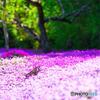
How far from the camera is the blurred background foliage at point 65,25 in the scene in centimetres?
2505

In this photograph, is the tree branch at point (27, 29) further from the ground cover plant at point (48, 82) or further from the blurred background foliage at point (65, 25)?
the ground cover plant at point (48, 82)

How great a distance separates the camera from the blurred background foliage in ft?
82.2

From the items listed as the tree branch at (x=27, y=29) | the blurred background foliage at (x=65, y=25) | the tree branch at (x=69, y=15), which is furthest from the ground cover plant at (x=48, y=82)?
the tree branch at (x=27, y=29)

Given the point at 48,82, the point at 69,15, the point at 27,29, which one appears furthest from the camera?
the point at 27,29

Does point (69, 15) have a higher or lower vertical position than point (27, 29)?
→ higher

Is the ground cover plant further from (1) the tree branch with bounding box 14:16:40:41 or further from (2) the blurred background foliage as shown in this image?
(1) the tree branch with bounding box 14:16:40:41

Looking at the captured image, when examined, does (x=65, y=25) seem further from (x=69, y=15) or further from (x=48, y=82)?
(x=48, y=82)

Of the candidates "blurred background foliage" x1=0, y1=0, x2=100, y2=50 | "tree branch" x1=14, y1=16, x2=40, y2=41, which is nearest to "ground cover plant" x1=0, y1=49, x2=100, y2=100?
"blurred background foliage" x1=0, y1=0, x2=100, y2=50

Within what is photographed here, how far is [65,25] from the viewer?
26.8 meters

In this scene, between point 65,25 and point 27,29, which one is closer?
point 65,25

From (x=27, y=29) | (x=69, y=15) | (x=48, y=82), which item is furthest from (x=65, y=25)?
(x=48, y=82)

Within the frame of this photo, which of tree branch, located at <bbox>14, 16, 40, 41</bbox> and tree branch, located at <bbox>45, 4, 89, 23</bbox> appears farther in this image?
tree branch, located at <bbox>14, 16, 40, 41</bbox>

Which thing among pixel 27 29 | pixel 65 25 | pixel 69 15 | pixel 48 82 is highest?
pixel 69 15

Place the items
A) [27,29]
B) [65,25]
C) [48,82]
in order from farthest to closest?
1. [27,29]
2. [65,25]
3. [48,82]
